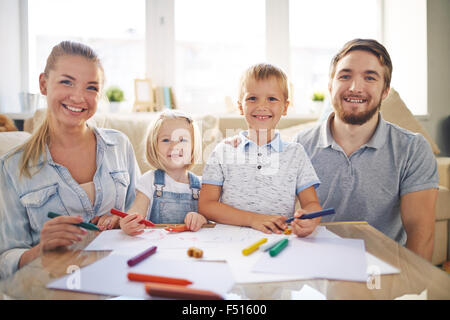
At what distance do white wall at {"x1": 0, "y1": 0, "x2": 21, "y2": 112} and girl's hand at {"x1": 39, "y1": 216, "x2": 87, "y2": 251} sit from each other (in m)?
2.07

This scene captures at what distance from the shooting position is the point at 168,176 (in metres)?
1.15

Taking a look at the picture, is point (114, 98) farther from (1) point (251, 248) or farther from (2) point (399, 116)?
(1) point (251, 248)

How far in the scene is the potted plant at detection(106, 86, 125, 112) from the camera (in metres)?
2.56

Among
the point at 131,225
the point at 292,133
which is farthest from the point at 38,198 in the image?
the point at 292,133

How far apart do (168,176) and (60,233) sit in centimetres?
51

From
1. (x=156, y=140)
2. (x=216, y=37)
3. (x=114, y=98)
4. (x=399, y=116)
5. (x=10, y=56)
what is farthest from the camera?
(x=216, y=37)

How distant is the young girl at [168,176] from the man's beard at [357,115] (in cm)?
51

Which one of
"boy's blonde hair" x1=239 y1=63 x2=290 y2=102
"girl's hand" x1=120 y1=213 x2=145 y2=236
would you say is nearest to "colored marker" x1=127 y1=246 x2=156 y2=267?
"girl's hand" x1=120 y1=213 x2=145 y2=236

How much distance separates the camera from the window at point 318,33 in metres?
2.78

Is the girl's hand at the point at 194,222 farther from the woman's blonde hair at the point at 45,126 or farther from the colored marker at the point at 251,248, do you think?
the woman's blonde hair at the point at 45,126

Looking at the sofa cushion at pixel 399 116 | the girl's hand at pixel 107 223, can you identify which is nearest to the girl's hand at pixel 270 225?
the girl's hand at pixel 107 223

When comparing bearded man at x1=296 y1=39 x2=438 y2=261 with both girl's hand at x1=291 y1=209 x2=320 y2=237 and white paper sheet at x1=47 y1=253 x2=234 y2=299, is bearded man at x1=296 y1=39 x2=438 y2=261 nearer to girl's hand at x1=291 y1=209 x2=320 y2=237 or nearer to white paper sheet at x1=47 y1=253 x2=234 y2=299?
girl's hand at x1=291 y1=209 x2=320 y2=237

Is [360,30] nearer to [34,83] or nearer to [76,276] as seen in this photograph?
[34,83]

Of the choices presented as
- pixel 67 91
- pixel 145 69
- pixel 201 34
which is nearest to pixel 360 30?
pixel 201 34
